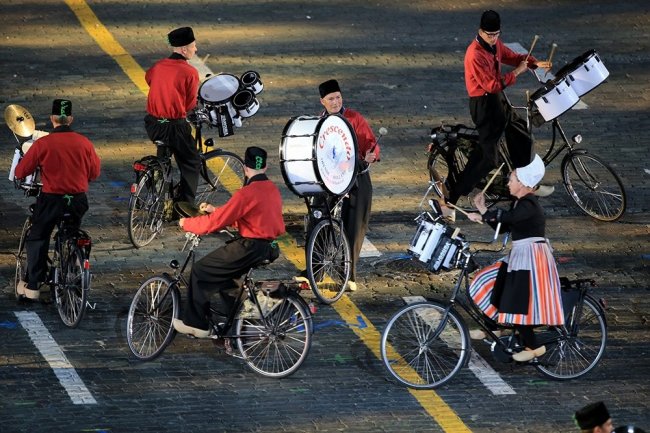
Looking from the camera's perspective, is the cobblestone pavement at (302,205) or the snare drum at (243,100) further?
the snare drum at (243,100)

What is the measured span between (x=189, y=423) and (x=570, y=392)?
3484 millimetres

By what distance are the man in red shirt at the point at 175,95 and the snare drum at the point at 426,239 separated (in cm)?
367

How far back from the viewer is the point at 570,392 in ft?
48.5

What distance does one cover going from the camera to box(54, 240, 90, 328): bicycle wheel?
51.1 ft

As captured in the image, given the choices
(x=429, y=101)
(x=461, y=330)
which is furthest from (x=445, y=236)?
(x=429, y=101)

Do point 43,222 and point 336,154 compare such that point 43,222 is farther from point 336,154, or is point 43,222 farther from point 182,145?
point 336,154

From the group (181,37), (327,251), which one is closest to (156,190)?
(181,37)

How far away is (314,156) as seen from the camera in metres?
15.6

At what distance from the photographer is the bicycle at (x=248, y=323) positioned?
14.7 m

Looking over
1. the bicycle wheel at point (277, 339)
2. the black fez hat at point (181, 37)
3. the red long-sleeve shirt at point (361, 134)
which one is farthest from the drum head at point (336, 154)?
the black fez hat at point (181, 37)

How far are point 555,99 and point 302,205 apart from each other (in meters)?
3.13

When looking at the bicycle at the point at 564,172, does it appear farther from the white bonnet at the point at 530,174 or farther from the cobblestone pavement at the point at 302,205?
the white bonnet at the point at 530,174

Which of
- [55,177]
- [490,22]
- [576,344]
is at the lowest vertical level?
[576,344]

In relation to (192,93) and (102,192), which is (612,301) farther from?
(102,192)
